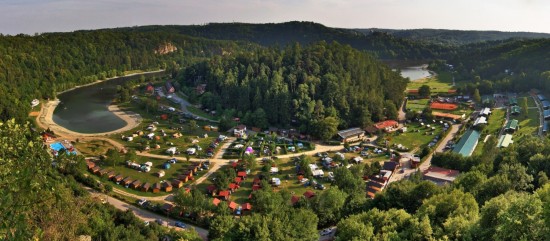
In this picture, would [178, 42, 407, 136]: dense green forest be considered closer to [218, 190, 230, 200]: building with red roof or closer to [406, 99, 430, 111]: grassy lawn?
[406, 99, 430, 111]: grassy lawn

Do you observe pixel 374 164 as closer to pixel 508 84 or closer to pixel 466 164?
pixel 466 164

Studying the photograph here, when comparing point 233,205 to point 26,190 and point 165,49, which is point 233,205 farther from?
point 165,49

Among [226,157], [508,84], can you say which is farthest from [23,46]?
[508,84]

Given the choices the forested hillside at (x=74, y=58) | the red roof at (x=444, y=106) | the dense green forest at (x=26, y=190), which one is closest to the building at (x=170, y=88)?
the forested hillside at (x=74, y=58)

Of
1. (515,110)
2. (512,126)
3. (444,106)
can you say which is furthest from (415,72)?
(512,126)

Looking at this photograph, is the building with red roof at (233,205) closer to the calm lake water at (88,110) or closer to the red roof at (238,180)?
the red roof at (238,180)

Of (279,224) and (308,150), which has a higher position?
(279,224)

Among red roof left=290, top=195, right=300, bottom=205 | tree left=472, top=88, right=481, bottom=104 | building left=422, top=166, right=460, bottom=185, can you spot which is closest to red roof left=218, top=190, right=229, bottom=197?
red roof left=290, top=195, right=300, bottom=205
